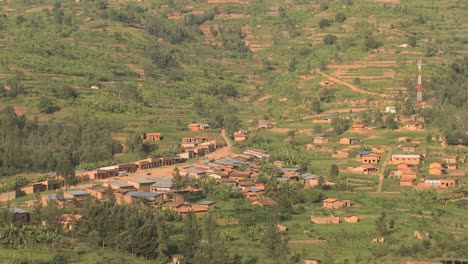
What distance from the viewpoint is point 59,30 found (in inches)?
3275

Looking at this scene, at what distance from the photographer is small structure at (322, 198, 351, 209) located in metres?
45.8

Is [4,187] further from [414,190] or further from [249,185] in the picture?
[414,190]

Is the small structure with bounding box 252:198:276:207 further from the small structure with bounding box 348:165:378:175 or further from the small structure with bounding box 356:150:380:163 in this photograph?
the small structure with bounding box 356:150:380:163

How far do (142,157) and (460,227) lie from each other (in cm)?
2015

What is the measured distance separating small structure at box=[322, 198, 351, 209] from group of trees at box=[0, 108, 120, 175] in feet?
41.1

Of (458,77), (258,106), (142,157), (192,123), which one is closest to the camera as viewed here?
(142,157)

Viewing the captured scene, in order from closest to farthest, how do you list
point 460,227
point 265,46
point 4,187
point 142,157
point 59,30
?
point 460,227 < point 4,187 < point 142,157 < point 59,30 < point 265,46

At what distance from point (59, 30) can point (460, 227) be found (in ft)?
162

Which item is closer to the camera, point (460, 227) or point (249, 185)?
point (460, 227)

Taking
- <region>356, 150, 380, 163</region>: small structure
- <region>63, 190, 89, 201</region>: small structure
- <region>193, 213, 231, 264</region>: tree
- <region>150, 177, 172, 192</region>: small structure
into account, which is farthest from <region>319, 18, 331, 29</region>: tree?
<region>193, 213, 231, 264</region>: tree

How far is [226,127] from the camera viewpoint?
6406 centimetres

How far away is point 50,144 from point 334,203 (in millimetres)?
16860

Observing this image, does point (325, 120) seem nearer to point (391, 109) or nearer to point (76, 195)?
point (391, 109)

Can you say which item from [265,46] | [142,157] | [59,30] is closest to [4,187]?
[142,157]
